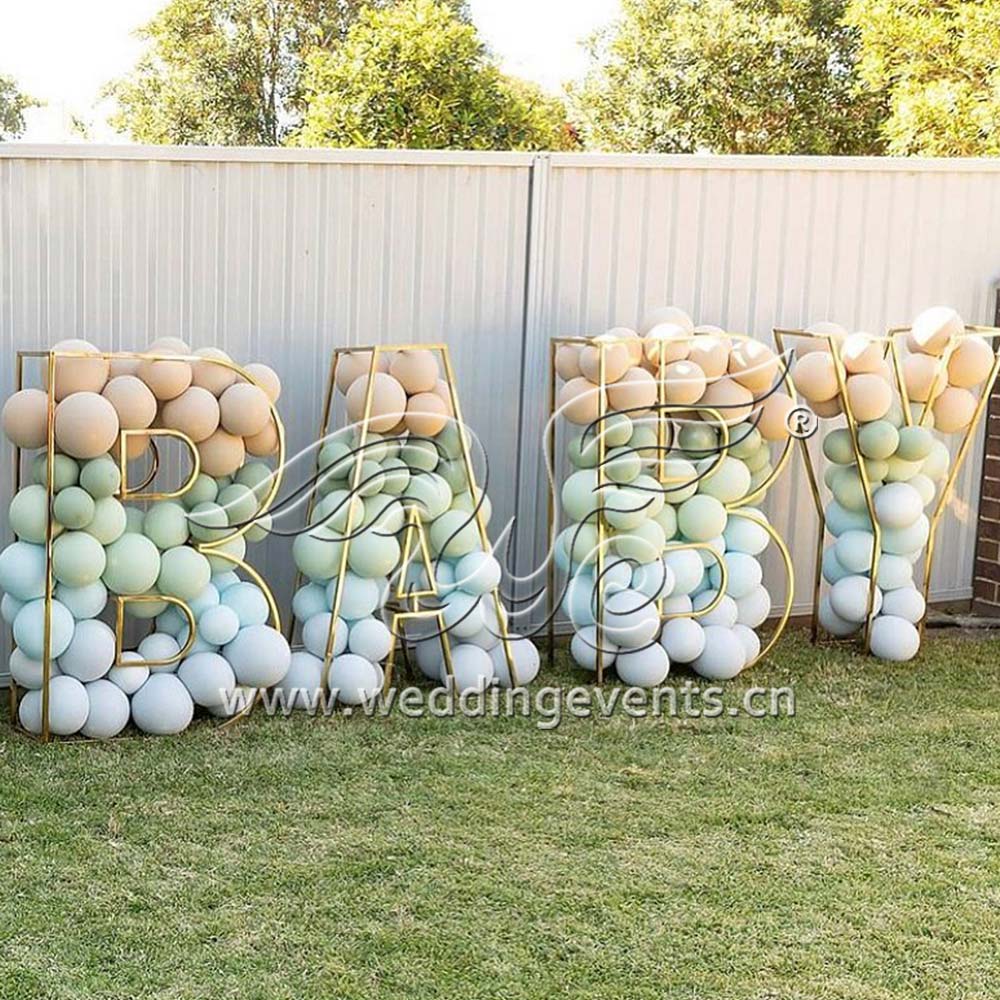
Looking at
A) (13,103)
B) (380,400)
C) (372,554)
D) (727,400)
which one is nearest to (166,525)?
(372,554)

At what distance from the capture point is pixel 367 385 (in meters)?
4.22

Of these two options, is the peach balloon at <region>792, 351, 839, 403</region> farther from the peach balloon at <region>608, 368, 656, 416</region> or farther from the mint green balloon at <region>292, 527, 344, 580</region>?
the mint green balloon at <region>292, 527, 344, 580</region>

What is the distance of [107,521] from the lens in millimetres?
3908

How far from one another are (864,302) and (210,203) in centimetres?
226

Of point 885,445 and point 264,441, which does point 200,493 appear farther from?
point 885,445

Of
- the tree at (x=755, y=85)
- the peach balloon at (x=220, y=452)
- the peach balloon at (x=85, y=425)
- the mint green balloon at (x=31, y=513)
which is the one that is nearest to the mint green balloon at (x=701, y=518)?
the peach balloon at (x=220, y=452)

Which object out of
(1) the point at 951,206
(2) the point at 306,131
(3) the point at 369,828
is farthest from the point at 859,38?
(3) the point at 369,828

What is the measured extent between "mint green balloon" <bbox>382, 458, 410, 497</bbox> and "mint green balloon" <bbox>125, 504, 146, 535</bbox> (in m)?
0.66

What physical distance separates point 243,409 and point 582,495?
106 centimetres

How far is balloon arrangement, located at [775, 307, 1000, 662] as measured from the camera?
4711 millimetres

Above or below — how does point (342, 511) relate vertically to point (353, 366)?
below

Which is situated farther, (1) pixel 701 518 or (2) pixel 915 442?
(2) pixel 915 442

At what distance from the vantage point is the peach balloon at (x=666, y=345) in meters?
4.51

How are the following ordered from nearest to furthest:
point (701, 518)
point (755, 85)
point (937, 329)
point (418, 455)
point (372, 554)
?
1. point (372, 554)
2. point (418, 455)
3. point (701, 518)
4. point (937, 329)
5. point (755, 85)
